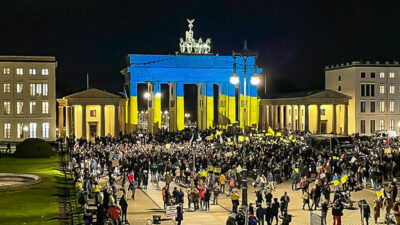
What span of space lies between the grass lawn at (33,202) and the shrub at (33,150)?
8.93 meters

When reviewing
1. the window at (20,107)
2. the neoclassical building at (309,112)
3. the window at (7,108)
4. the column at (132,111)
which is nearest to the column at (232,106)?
the neoclassical building at (309,112)

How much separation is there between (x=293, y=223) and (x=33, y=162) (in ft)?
112

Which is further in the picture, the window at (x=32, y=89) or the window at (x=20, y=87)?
the window at (x=32, y=89)

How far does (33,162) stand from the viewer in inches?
2163

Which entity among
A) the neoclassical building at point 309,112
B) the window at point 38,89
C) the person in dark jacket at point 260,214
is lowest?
the person in dark jacket at point 260,214

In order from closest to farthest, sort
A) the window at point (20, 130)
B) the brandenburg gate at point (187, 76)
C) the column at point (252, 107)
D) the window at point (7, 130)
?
the window at point (7, 130), the window at point (20, 130), the brandenburg gate at point (187, 76), the column at point (252, 107)

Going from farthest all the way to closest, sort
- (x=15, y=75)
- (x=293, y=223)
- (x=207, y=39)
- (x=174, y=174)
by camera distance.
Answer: (x=207, y=39) → (x=15, y=75) → (x=174, y=174) → (x=293, y=223)

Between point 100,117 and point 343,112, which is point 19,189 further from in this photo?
point 343,112

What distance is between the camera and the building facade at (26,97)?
7644 centimetres

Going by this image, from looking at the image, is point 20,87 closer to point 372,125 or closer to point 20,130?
point 20,130

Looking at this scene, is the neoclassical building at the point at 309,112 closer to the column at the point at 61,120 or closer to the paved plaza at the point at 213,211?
the column at the point at 61,120

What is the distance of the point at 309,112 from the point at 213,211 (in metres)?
61.9

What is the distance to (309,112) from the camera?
295 feet

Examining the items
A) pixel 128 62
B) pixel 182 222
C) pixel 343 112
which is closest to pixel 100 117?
pixel 128 62
